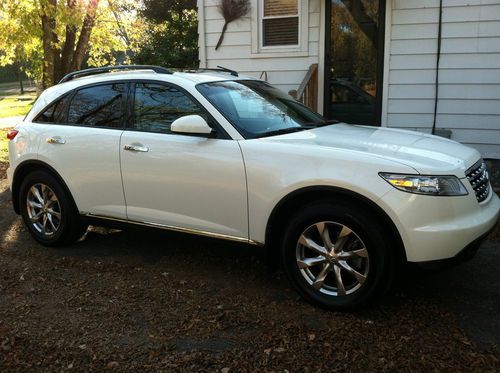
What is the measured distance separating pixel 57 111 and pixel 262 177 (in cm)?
243

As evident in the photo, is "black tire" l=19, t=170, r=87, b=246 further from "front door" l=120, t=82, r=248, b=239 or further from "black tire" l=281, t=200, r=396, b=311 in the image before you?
"black tire" l=281, t=200, r=396, b=311

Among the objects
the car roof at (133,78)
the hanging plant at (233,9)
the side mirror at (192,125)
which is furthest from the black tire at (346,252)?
the hanging plant at (233,9)

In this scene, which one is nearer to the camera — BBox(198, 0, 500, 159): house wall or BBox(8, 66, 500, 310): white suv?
BBox(8, 66, 500, 310): white suv

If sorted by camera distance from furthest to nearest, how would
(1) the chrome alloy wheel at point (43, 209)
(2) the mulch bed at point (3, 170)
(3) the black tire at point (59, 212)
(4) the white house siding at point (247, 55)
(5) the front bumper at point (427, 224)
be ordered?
(2) the mulch bed at point (3, 170)
(4) the white house siding at point (247, 55)
(1) the chrome alloy wheel at point (43, 209)
(3) the black tire at point (59, 212)
(5) the front bumper at point (427, 224)

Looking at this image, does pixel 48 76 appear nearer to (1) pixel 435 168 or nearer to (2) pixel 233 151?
(2) pixel 233 151

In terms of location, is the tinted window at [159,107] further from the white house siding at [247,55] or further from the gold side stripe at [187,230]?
the white house siding at [247,55]

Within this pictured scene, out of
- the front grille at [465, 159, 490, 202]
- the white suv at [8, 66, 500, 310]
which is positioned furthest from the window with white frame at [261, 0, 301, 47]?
the front grille at [465, 159, 490, 202]

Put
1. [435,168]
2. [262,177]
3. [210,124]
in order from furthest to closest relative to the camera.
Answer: [210,124] → [262,177] → [435,168]

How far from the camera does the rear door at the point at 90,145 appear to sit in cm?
448

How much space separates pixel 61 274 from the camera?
446 cm

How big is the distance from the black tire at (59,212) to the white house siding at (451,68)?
4946mm

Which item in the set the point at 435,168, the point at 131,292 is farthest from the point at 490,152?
the point at 131,292

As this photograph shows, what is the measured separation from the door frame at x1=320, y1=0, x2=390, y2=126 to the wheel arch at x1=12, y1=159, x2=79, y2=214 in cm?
462

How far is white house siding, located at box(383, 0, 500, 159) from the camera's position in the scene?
7.10 metres
